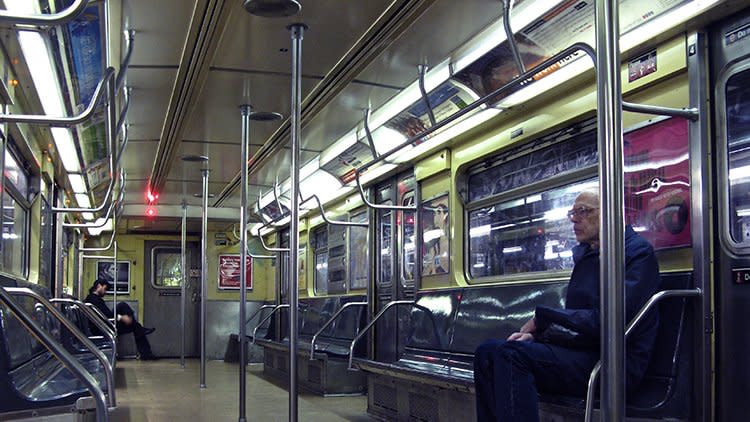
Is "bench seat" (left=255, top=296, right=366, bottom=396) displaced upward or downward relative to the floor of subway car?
upward

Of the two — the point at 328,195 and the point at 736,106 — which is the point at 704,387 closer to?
the point at 736,106

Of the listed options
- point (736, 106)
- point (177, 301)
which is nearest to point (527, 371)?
point (736, 106)

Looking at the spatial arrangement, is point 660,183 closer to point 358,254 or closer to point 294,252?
point 294,252

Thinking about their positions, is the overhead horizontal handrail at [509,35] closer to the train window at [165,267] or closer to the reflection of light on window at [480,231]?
the reflection of light on window at [480,231]

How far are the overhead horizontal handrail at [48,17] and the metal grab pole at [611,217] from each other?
1470mm

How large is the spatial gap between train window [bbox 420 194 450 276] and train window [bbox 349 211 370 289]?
1555 millimetres

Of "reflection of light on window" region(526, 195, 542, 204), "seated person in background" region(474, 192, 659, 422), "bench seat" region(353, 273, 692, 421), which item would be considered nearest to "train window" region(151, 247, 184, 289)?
"bench seat" region(353, 273, 692, 421)

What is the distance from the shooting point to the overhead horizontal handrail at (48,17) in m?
2.03

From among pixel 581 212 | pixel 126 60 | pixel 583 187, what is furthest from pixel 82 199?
pixel 581 212

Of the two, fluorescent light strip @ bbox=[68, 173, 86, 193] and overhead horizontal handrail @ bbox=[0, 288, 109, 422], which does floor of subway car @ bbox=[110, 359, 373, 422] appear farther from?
overhead horizontal handrail @ bbox=[0, 288, 109, 422]

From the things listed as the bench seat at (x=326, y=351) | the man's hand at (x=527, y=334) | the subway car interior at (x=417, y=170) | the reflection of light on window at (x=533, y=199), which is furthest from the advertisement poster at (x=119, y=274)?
the man's hand at (x=527, y=334)

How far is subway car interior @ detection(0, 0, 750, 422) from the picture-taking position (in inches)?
130

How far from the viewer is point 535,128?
4953mm

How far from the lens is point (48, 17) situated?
2.06m
